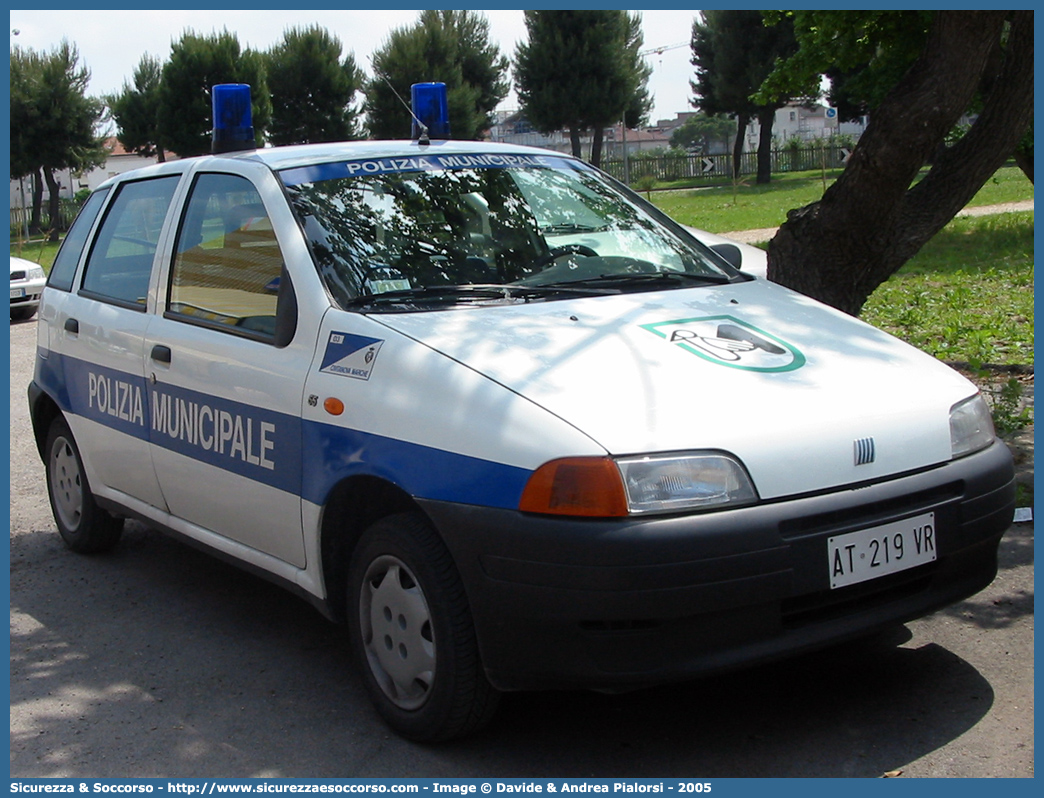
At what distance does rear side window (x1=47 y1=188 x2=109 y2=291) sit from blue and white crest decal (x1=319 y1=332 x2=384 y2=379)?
7.90ft

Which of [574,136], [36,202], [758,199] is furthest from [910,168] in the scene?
[574,136]

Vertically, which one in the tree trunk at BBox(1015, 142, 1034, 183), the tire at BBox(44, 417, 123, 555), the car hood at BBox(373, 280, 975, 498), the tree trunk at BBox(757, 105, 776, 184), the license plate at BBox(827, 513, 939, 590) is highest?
the tree trunk at BBox(757, 105, 776, 184)

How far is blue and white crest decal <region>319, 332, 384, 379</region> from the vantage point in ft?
12.0

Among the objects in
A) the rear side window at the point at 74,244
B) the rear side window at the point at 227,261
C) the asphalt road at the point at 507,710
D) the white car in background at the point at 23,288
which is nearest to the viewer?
the asphalt road at the point at 507,710

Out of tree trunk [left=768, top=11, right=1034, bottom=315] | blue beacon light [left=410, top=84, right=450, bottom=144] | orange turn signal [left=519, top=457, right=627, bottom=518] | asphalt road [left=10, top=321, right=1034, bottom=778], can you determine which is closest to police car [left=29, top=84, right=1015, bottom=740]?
orange turn signal [left=519, top=457, right=627, bottom=518]

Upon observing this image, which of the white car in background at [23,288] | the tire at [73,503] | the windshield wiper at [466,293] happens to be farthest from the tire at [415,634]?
the white car in background at [23,288]

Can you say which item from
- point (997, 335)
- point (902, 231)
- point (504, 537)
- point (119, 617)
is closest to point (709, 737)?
point (504, 537)

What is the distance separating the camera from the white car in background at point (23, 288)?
1753cm

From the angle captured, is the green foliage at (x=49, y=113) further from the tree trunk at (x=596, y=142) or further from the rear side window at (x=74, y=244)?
the rear side window at (x=74, y=244)

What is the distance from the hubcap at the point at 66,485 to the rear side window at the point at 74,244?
0.76 m

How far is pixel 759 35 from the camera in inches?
1785

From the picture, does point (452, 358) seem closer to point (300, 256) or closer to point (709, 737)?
point (300, 256)

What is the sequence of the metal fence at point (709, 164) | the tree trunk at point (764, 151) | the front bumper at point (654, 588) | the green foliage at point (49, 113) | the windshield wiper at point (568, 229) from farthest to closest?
the metal fence at point (709, 164) → the tree trunk at point (764, 151) → the green foliage at point (49, 113) → the windshield wiper at point (568, 229) → the front bumper at point (654, 588)

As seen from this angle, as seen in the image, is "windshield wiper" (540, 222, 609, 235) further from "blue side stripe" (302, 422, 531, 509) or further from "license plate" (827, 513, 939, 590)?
"license plate" (827, 513, 939, 590)
